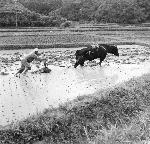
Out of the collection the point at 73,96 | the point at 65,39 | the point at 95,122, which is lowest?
the point at 65,39

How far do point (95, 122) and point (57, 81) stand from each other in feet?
10.1

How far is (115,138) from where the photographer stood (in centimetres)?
585

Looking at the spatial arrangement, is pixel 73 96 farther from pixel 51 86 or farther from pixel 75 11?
pixel 75 11

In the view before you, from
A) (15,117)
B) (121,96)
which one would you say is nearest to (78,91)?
(121,96)

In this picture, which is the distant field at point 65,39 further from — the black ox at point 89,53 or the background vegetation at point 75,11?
the background vegetation at point 75,11

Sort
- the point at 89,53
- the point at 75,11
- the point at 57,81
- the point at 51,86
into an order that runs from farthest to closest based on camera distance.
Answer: the point at 75,11 → the point at 89,53 → the point at 57,81 → the point at 51,86

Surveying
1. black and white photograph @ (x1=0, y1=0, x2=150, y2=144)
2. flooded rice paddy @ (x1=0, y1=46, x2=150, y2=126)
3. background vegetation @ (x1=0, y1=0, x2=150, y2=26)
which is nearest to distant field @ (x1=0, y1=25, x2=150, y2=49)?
black and white photograph @ (x1=0, y1=0, x2=150, y2=144)

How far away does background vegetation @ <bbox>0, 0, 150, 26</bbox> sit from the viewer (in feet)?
98.6

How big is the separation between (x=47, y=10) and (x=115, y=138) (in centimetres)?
3588

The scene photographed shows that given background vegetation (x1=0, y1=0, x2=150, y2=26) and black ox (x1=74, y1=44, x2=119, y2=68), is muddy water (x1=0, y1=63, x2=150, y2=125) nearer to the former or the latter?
black ox (x1=74, y1=44, x2=119, y2=68)

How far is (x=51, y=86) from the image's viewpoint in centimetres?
972

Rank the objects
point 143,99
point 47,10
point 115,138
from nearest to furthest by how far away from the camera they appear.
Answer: point 115,138
point 143,99
point 47,10

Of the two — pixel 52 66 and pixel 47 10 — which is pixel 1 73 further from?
pixel 47 10

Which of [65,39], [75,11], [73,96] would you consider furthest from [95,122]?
[75,11]
